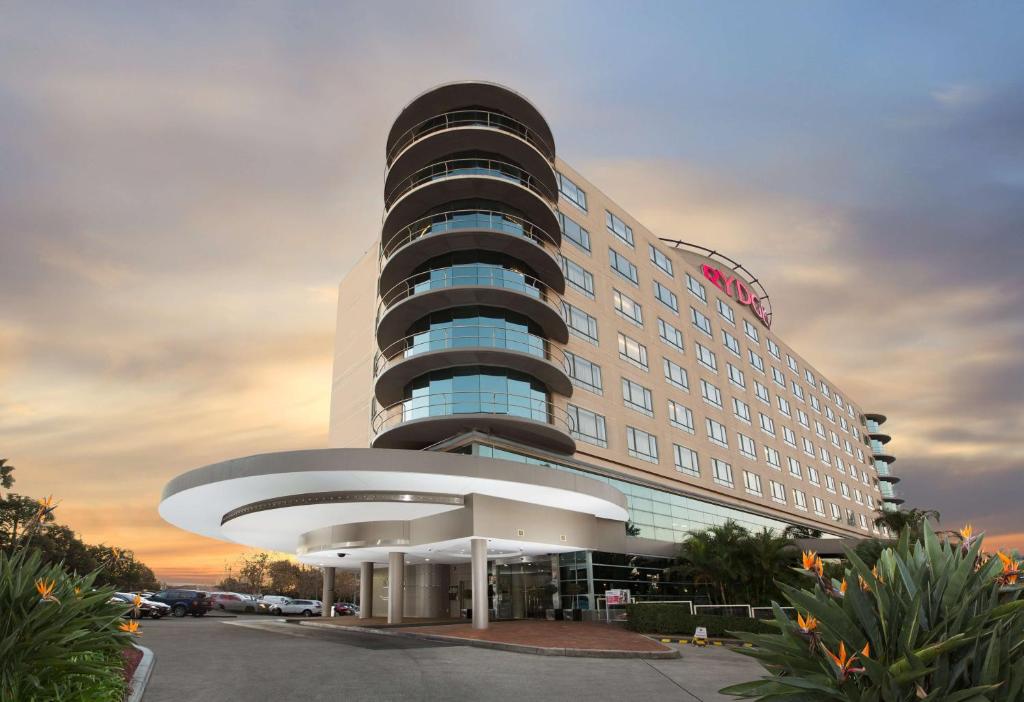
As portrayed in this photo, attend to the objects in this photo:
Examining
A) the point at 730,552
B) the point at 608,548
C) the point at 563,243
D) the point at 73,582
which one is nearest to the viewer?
the point at 73,582

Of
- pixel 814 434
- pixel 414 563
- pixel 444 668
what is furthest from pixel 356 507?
pixel 814 434

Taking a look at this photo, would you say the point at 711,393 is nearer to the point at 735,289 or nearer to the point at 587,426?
the point at 735,289

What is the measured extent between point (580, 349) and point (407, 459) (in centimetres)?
1709

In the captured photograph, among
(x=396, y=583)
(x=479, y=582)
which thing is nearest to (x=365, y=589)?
(x=396, y=583)

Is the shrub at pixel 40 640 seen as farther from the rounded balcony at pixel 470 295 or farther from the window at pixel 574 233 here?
the window at pixel 574 233

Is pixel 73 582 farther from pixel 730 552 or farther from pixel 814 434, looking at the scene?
pixel 814 434

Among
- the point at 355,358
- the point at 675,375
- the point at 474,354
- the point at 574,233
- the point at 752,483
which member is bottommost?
the point at 752,483

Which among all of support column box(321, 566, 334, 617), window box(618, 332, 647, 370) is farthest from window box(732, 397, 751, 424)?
support column box(321, 566, 334, 617)

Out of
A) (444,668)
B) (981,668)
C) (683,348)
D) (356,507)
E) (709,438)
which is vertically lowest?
(444,668)

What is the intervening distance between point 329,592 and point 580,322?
2431 cm

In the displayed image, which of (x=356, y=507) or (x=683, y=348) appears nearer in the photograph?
(x=356, y=507)

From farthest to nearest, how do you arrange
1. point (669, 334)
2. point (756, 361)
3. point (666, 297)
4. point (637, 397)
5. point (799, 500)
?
point (756, 361) < point (799, 500) < point (666, 297) < point (669, 334) < point (637, 397)

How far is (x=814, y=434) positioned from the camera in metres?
71.8

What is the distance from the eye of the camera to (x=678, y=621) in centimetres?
2767
